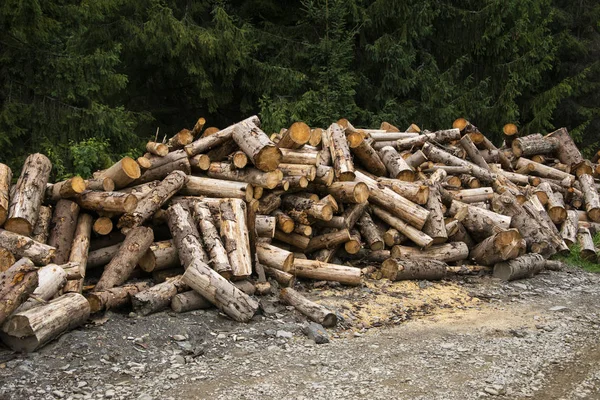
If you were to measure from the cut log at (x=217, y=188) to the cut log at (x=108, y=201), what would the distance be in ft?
4.67

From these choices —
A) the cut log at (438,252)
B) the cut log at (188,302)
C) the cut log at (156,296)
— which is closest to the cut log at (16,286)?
the cut log at (156,296)

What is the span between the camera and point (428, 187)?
10.6 metres

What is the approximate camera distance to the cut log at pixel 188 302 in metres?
7.15

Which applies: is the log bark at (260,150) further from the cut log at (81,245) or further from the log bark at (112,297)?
the log bark at (112,297)

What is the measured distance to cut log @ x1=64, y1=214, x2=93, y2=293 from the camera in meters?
7.20

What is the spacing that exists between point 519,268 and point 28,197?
289 inches

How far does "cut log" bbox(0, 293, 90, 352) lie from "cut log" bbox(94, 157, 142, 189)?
2.70m

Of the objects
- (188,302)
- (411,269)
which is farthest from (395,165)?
(188,302)

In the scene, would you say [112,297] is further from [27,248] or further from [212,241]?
[212,241]

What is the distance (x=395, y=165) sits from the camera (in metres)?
11.6

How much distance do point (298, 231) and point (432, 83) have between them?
11.5 m

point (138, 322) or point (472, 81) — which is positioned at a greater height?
point (472, 81)

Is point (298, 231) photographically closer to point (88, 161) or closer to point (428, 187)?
point (428, 187)

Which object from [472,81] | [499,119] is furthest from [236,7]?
[499,119]
